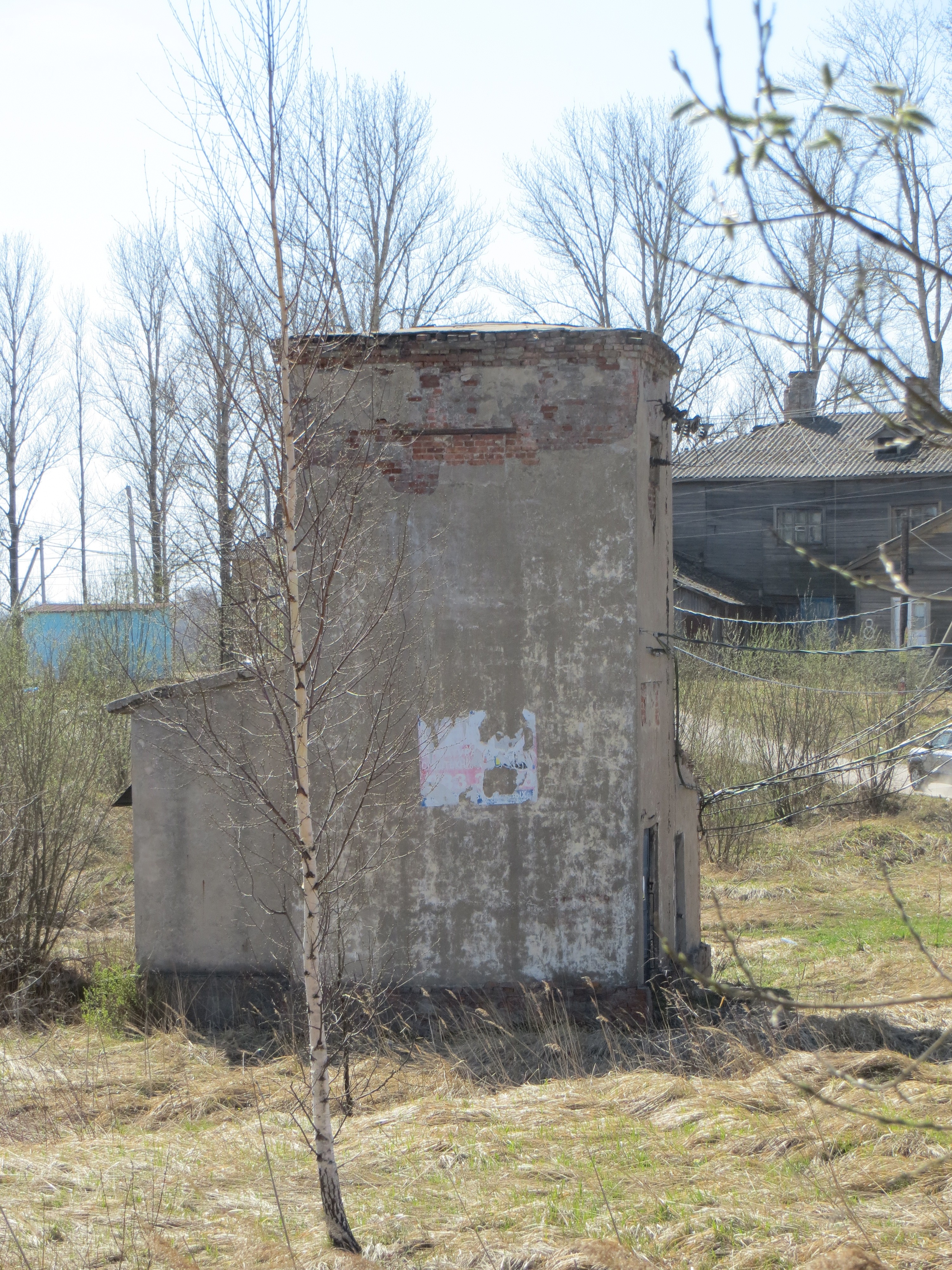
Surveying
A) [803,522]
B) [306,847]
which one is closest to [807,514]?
[803,522]

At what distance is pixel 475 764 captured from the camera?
30.9 feet

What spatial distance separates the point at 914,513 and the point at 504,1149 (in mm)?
34070

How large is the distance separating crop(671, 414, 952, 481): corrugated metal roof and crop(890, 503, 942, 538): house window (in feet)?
3.61

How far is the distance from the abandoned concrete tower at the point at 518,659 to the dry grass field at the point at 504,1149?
0.96 m

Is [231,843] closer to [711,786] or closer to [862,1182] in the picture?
[862,1182]

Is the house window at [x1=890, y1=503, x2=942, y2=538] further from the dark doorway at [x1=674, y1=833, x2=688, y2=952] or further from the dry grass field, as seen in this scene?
the dry grass field

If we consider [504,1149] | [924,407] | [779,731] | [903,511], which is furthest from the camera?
[903,511]

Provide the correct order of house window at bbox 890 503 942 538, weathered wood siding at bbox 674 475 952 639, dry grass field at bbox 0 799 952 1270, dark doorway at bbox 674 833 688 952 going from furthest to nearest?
weathered wood siding at bbox 674 475 952 639, house window at bbox 890 503 942 538, dark doorway at bbox 674 833 688 952, dry grass field at bbox 0 799 952 1270

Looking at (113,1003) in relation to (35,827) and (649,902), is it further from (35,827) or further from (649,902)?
(649,902)

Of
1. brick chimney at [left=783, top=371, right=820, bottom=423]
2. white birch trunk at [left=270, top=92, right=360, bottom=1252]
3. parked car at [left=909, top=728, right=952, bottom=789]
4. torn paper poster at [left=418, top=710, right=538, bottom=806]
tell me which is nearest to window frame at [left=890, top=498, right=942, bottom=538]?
brick chimney at [left=783, top=371, right=820, bottom=423]

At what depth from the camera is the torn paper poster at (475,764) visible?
938 centimetres

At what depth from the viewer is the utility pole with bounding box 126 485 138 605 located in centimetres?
2231

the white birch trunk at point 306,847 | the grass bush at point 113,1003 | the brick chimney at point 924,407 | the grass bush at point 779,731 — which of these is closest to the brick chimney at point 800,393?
the grass bush at point 779,731

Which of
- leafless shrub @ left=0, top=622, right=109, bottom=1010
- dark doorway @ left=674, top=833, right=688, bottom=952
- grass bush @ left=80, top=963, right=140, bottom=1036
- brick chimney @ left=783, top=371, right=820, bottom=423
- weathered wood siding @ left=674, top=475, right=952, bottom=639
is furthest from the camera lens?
brick chimney @ left=783, top=371, right=820, bottom=423
